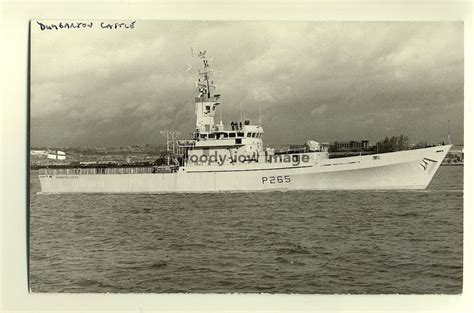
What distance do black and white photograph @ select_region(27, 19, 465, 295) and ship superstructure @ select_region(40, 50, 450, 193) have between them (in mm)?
10

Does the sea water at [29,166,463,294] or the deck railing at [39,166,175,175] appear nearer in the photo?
the sea water at [29,166,463,294]

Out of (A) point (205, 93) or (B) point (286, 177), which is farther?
(B) point (286, 177)

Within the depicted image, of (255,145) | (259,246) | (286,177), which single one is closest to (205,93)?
(255,145)

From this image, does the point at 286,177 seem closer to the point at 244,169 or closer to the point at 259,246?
the point at 244,169

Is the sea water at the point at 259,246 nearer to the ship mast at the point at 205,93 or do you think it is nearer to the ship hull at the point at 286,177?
the ship hull at the point at 286,177

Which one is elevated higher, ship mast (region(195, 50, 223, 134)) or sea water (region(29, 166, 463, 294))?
ship mast (region(195, 50, 223, 134))

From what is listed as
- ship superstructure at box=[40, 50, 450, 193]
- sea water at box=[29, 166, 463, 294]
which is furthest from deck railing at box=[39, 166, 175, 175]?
sea water at box=[29, 166, 463, 294]

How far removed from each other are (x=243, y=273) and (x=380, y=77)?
3.16ft

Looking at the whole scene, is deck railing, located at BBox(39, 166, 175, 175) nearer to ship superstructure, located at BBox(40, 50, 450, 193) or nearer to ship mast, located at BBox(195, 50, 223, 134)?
ship superstructure, located at BBox(40, 50, 450, 193)

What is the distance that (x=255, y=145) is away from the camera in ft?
7.43

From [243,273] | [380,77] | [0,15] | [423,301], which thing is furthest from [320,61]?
[0,15]

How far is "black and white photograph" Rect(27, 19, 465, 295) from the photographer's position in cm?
217

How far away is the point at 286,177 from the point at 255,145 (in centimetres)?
19

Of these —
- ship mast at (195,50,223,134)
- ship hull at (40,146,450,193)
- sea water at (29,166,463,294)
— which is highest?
ship mast at (195,50,223,134)
